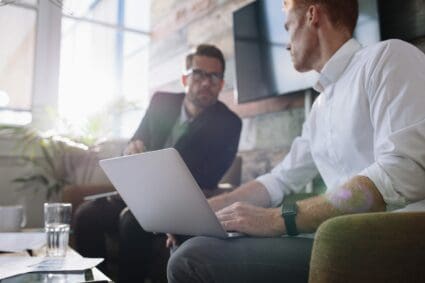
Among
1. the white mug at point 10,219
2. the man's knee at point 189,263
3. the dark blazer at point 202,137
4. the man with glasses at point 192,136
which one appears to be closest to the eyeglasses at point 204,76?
the man with glasses at point 192,136

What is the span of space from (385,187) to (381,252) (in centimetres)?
27

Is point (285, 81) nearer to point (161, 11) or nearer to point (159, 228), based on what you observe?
point (159, 228)

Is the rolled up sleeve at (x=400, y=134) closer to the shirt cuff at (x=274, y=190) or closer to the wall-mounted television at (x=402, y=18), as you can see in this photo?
the shirt cuff at (x=274, y=190)

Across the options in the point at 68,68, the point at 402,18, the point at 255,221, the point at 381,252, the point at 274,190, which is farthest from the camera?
the point at 68,68

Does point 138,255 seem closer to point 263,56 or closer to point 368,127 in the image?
point 368,127

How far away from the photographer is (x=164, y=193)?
0.90 metres

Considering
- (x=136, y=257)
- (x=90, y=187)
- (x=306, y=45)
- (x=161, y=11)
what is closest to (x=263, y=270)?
(x=306, y=45)

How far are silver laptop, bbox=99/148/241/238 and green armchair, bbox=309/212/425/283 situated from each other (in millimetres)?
303

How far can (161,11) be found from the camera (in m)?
3.59

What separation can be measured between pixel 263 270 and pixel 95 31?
3.61 m

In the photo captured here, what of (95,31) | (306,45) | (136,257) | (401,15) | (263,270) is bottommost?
(136,257)

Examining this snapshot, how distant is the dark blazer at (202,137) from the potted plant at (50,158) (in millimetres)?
780

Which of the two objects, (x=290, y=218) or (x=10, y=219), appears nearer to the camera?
(x=290, y=218)

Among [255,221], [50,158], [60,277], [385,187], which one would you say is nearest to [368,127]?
[385,187]
